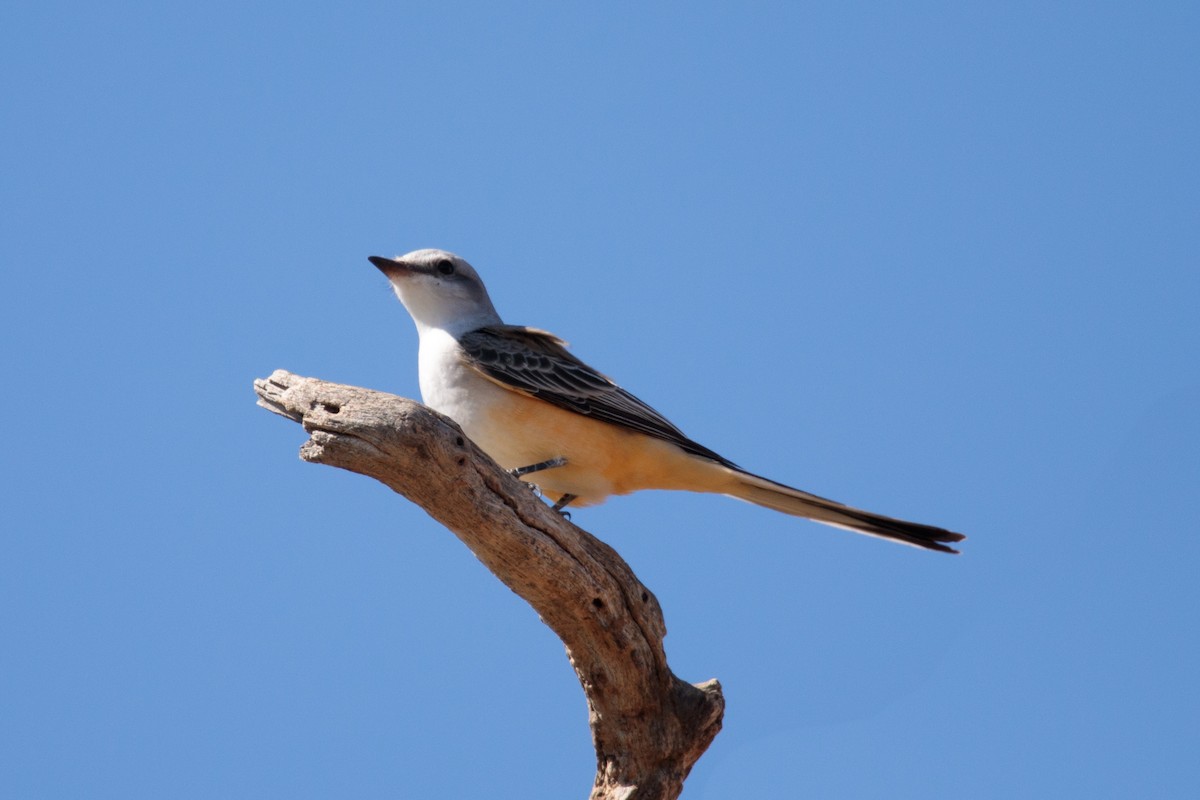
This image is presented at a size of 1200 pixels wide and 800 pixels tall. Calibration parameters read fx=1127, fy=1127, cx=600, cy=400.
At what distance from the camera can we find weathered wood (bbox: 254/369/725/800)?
5520mm

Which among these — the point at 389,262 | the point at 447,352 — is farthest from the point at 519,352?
the point at 389,262

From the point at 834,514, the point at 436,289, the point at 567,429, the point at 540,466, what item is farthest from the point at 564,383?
the point at 834,514

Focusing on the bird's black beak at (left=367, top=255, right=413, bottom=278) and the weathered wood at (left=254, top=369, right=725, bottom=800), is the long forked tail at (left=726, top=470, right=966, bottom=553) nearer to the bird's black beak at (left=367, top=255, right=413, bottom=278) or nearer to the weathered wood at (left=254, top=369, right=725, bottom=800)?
the weathered wood at (left=254, top=369, right=725, bottom=800)

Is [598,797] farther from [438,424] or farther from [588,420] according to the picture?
[438,424]

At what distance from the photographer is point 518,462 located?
710 cm

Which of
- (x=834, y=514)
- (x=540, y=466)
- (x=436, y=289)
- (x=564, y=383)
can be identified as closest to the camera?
(x=540, y=466)

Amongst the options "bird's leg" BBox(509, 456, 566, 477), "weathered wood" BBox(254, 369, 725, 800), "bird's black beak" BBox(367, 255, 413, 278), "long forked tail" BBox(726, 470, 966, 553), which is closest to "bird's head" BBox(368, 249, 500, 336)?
"bird's black beak" BBox(367, 255, 413, 278)

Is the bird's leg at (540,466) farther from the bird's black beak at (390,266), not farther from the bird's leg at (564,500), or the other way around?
the bird's black beak at (390,266)

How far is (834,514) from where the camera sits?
7445 millimetres

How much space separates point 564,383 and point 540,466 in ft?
1.93

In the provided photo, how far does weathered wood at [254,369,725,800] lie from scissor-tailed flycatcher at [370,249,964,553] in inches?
30.9

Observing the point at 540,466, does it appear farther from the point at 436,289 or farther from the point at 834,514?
the point at 834,514

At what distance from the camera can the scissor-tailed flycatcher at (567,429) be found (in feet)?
23.2

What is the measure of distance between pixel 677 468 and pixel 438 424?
2.21 meters
